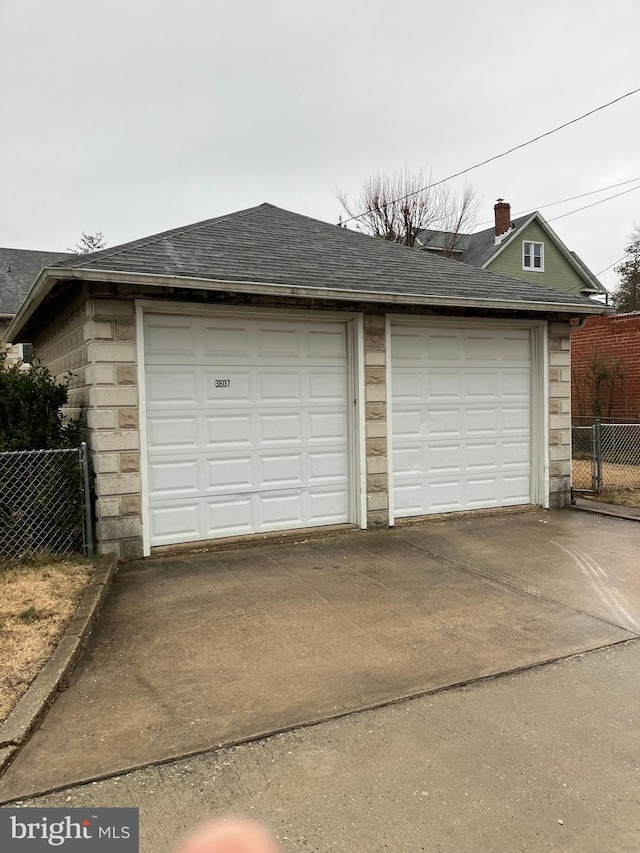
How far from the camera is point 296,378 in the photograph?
7.14 meters

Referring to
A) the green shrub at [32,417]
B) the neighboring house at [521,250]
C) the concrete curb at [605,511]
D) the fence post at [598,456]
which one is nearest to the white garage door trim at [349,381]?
the green shrub at [32,417]

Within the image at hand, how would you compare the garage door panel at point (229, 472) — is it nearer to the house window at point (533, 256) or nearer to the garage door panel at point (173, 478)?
the garage door panel at point (173, 478)

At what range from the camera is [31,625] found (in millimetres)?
4230

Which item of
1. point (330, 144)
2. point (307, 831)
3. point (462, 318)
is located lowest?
point (307, 831)

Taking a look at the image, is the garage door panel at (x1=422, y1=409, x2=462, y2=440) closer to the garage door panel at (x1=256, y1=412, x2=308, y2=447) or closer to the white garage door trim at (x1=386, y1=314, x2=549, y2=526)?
the white garage door trim at (x1=386, y1=314, x2=549, y2=526)

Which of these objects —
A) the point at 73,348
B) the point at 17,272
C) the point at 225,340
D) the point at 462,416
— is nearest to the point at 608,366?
the point at 462,416

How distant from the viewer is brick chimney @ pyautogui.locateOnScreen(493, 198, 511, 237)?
85.8 feet

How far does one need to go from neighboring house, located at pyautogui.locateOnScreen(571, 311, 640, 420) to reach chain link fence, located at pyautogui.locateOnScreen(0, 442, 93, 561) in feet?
40.0

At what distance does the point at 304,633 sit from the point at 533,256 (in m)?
26.2

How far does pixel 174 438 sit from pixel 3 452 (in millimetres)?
1639

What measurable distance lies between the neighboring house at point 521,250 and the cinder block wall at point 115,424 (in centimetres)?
2186

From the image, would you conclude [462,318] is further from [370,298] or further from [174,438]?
[174,438]

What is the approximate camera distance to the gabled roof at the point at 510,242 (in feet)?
84.5

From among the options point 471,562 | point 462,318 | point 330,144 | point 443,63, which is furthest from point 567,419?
point 330,144
